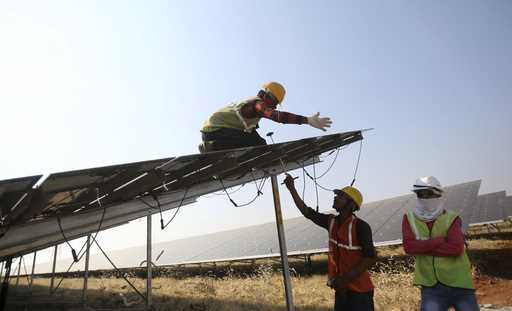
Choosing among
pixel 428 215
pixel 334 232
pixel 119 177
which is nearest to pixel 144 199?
pixel 119 177

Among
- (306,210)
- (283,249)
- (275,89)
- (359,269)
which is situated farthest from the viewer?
(283,249)

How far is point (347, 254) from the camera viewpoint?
3.39m

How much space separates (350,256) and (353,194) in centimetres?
76

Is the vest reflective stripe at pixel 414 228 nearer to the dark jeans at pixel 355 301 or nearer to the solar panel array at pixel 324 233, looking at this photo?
the dark jeans at pixel 355 301

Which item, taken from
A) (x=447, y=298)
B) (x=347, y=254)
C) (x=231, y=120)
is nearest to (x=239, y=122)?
(x=231, y=120)

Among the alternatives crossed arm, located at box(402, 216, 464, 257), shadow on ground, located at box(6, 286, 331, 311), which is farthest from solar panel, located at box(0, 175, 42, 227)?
shadow on ground, located at box(6, 286, 331, 311)

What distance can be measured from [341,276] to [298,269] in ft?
32.8

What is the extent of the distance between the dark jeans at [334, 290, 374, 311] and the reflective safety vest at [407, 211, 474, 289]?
1.83 ft

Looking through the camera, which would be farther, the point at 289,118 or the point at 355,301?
the point at 289,118

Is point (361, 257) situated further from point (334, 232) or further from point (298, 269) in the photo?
point (298, 269)

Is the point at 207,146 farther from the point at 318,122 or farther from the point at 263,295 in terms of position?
the point at 263,295

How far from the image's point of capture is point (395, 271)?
955cm

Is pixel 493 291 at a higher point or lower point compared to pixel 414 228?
lower

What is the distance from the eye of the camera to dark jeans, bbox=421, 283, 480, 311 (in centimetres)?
279
